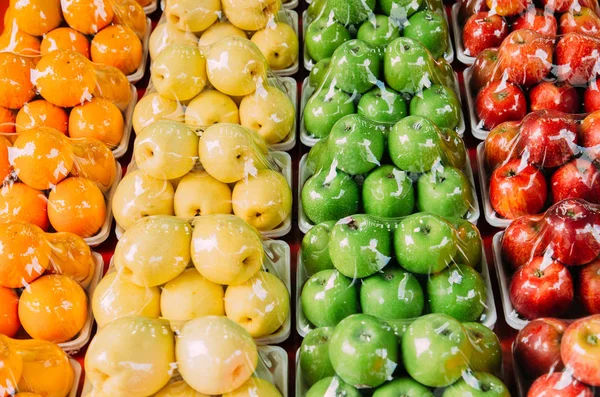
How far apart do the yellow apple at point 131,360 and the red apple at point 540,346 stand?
71 centimetres

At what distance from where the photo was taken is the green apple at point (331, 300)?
1569 mm

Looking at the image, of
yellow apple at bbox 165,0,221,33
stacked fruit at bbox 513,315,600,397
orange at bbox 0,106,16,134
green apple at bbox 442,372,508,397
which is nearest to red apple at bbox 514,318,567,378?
stacked fruit at bbox 513,315,600,397

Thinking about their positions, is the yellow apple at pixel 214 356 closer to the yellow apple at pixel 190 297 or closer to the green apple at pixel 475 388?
the yellow apple at pixel 190 297

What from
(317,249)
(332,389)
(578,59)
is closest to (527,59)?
(578,59)

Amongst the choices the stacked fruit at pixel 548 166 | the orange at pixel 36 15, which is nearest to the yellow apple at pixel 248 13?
the orange at pixel 36 15

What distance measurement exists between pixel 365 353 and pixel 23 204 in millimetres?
1040

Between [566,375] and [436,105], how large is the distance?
0.88 meters

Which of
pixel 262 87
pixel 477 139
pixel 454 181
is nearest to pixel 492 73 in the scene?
pixel 477 139

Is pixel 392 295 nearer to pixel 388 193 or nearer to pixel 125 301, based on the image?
pixel 388 193

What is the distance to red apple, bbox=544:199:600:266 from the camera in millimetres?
1576

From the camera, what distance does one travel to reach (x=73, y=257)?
177 centimetres

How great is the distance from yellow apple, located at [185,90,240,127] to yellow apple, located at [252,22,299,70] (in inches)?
13.5

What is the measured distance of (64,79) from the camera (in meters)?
2.04

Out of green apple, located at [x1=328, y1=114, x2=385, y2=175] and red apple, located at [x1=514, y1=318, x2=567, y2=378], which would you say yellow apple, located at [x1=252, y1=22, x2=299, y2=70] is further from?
red apple, located at [x1=514, y1=318, x2=567, y2=378]
